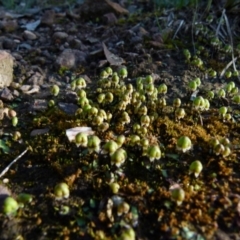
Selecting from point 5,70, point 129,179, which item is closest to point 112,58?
point 5,70

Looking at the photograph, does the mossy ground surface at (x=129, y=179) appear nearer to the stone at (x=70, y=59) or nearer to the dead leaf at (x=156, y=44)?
the stone at (x=70, y=59)

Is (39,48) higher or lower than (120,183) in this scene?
lower

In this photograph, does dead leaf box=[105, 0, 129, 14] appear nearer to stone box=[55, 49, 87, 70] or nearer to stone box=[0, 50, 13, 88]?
stone box=[55, 49, 87, 70]

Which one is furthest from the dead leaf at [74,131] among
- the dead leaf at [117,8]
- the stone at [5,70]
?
the dead leaf at [117,8]

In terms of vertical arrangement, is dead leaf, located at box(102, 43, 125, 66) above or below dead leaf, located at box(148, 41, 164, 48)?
below

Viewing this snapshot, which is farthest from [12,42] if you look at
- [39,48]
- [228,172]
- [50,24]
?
[228,172]

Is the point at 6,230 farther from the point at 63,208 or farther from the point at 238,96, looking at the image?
the point at 238,96

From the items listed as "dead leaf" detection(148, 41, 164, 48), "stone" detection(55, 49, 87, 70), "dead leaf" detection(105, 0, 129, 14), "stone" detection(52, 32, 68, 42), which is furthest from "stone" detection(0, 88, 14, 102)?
"dead leaf" detection(105, 0, 129, 14)
